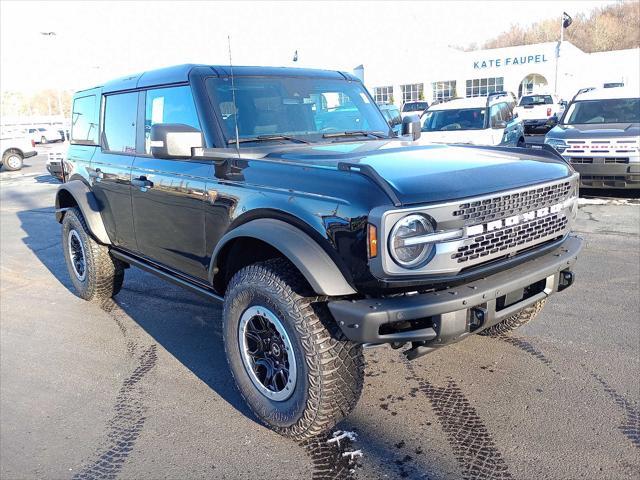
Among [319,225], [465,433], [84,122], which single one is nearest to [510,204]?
[319,225]

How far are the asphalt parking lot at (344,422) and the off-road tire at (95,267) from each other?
19cm

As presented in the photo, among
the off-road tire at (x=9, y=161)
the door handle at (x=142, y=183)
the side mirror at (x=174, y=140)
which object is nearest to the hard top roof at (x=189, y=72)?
the side mirror at (x=174, y=140)

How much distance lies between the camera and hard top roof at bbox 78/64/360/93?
3.86m

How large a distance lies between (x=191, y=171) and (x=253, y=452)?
1776mm

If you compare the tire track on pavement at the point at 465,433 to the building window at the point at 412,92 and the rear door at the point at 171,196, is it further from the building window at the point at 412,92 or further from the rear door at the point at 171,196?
the building window at the point at 412,92

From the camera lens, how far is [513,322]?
4.13 m

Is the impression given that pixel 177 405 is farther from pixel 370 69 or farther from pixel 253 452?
pixel 370 69

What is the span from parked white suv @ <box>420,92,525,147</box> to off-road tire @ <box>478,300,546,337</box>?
8.03 m

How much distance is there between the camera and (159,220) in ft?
13.1

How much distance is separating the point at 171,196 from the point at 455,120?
10.2m

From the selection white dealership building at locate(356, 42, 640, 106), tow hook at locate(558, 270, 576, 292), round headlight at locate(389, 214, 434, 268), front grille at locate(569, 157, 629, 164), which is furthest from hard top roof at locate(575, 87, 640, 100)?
white dealership building at locate(356, 42, 640, 106)

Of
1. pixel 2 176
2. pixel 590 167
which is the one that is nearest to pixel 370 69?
pixel 2 176

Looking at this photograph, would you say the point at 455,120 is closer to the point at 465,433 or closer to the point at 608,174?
the point at 608,174

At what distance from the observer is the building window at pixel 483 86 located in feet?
138
